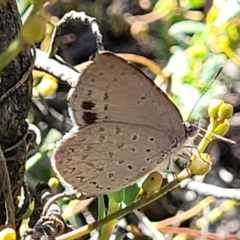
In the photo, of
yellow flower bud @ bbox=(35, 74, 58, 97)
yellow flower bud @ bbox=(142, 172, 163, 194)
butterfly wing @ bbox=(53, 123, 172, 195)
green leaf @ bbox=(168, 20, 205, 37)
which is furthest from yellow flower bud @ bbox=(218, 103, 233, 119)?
green leaf @ bbox=(168, 20, 205, 37)

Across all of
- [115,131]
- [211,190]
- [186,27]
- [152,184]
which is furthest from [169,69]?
[152,184]

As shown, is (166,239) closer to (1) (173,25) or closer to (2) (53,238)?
(1) (173,25)

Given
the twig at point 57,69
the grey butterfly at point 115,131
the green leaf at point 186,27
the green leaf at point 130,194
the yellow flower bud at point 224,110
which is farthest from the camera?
the green leaf at point 186,27

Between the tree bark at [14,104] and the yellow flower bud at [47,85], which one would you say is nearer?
the tree bark at [14,104]

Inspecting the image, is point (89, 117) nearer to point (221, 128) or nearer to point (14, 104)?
point (14, 104)

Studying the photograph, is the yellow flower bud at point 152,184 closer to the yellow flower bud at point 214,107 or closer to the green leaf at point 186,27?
the yellow flower bud at point 214,107

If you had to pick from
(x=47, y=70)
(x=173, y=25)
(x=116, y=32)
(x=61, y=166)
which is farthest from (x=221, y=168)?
(x=61, y=166)

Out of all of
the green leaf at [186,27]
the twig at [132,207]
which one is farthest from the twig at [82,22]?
the green leaf at [186,27]
